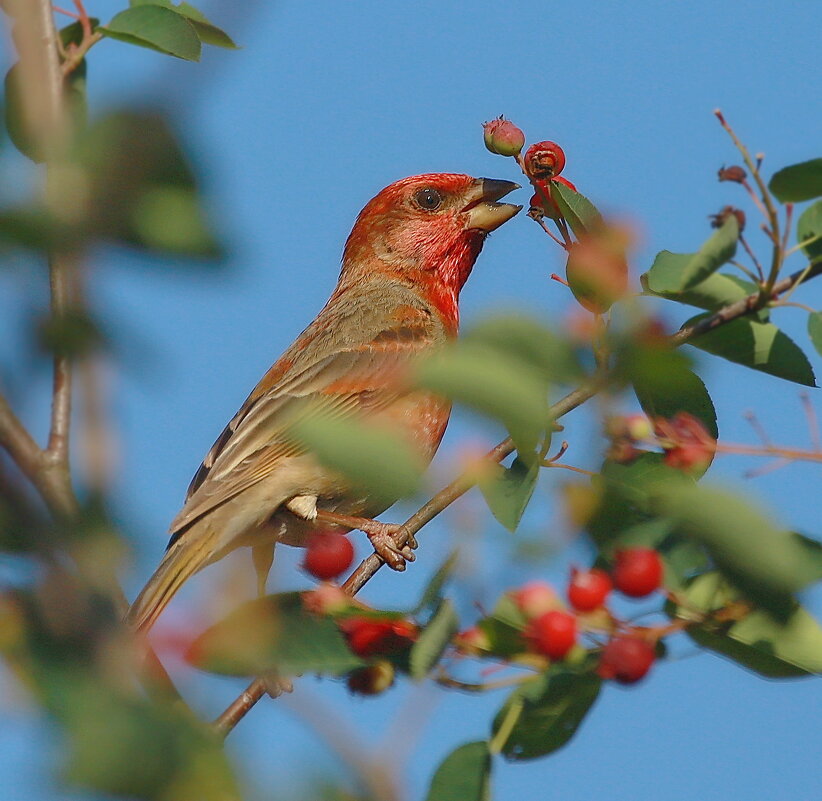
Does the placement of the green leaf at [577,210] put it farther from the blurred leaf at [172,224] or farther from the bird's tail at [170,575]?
the bird's tail at [170,575]

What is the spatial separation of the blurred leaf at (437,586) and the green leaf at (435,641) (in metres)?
0.06

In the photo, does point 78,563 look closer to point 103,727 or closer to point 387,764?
point 103,727

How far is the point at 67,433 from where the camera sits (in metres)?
2.70

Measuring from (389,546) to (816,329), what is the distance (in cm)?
283

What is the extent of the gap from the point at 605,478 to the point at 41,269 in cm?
124

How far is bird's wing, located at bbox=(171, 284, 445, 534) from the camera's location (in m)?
5.81

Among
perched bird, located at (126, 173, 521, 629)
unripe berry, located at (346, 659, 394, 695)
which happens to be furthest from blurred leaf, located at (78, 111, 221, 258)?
perched bird, located at (126, 173, 521, 629)

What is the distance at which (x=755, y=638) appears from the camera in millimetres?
2295

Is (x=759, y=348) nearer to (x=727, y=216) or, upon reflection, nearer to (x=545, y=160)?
(x=727, y=216)

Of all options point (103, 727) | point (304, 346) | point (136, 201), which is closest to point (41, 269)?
point (136, 201)

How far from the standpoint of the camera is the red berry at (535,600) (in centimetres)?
238

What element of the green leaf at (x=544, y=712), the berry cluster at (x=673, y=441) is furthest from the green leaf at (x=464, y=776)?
the berry cluster at (x=673, y=441)

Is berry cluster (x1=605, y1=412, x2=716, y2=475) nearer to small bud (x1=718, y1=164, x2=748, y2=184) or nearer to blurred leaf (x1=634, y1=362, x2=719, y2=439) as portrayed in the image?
blurred leaf (x1=634, y1=362, x2=719, y2=439)

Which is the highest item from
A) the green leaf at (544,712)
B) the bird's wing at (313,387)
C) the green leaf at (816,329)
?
the green leaf at (816,329)
